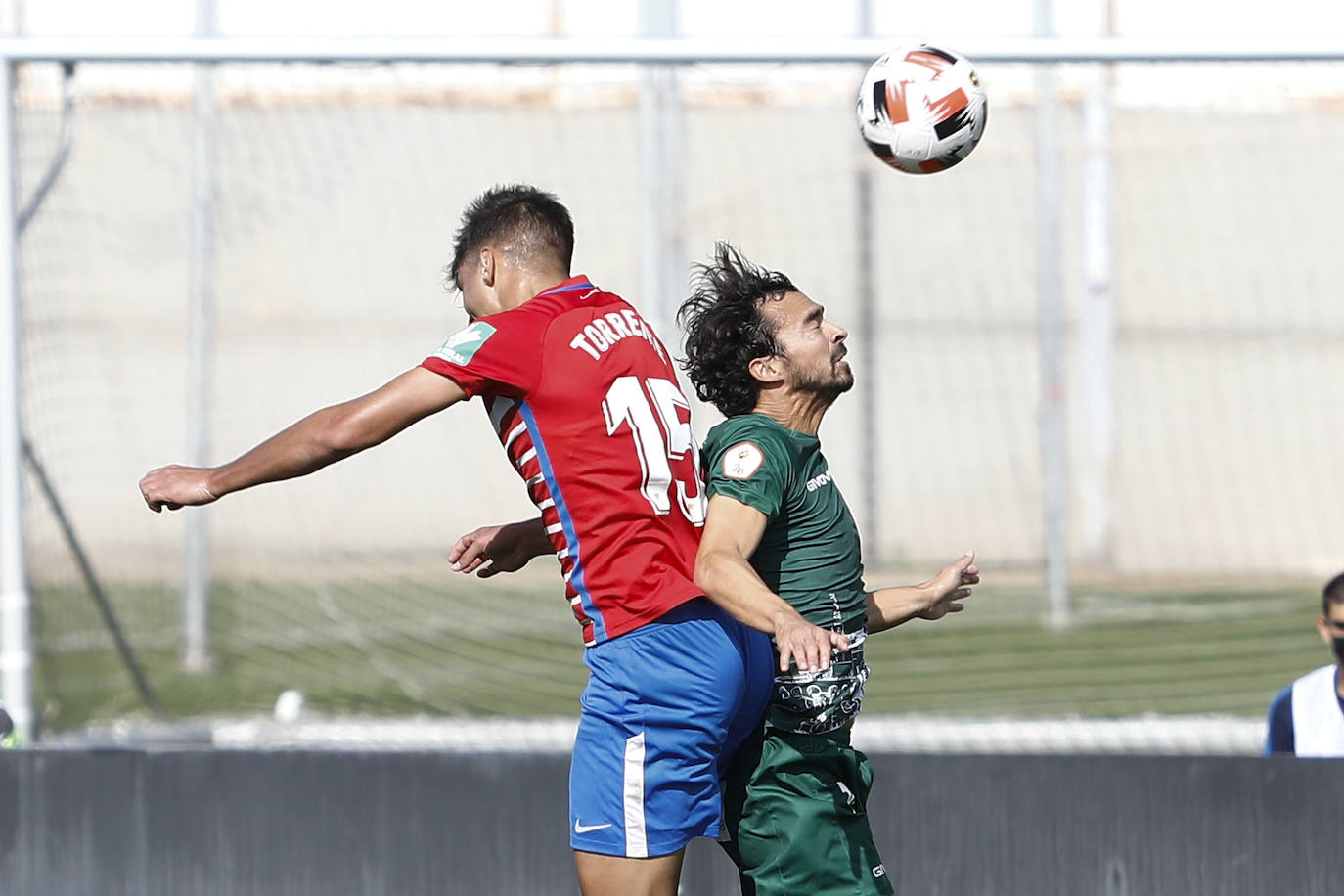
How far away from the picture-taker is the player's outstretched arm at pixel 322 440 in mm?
2809

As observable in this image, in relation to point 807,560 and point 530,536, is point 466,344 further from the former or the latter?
point 807,560

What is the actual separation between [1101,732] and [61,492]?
4866 millimetres

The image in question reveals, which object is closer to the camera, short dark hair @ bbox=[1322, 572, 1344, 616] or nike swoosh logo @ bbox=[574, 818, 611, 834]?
nike swoosh logo @ bbox=[574, 818, 611, 834]

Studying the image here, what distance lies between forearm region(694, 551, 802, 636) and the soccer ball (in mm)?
1620

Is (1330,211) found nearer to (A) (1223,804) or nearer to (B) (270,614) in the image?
(A) (1223,804)

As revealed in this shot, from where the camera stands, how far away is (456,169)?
720 cm

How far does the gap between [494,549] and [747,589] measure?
0.88 meters

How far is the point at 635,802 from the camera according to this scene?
9.19 feet

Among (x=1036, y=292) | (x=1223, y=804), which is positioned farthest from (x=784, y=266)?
(x=1223, y=804)

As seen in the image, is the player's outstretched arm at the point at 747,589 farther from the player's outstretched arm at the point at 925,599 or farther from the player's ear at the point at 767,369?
the player's outstretched arm at the point at 925,599

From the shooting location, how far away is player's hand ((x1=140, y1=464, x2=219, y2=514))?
2.85 metres

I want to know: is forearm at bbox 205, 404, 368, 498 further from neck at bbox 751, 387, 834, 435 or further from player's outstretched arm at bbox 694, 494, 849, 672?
neck at bbox 751, 387, 834, 435

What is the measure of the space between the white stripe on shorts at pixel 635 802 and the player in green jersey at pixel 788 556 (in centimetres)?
29

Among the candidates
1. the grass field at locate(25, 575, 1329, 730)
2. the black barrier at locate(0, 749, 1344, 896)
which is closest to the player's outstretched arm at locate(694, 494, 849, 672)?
the black barrier at locate(0, 749, 1344, 896)
